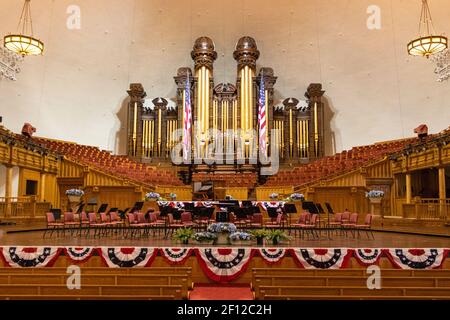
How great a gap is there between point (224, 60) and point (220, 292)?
15261mm

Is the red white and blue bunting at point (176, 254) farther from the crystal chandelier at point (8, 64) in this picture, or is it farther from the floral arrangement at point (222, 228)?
the crystal chandelier at point (8, 64)

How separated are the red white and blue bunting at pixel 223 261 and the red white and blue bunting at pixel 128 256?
0.71 meters

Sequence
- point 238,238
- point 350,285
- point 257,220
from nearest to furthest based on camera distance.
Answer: point 350,285, point 238,238, point 257,220

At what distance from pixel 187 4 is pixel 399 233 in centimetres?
1331

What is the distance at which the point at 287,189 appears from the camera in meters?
13.2

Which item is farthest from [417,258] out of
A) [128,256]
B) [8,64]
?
[8,64]

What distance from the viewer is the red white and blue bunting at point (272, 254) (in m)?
5.71

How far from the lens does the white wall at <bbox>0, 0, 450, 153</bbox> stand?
575 inches

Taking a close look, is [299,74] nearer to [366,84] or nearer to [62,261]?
[366,84]

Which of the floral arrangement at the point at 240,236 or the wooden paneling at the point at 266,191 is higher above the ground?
the wooden paneling at the point at 266,191

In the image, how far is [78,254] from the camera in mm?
5633

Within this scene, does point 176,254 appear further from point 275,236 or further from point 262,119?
point 262,119

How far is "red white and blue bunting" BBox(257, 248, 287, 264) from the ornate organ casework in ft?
35.0
